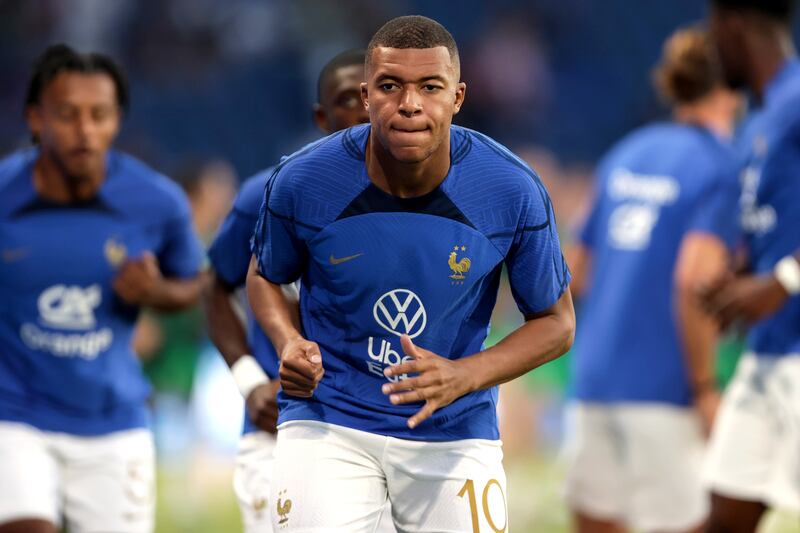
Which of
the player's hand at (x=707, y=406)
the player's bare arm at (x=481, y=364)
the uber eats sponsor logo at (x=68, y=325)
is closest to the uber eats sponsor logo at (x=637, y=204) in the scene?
the player's hand at (x=707, y=406)

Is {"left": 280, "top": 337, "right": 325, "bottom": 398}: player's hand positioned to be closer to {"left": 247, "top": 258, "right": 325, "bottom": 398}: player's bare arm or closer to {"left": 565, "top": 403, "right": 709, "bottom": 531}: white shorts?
{"left": 247, "top": 258, "right": 325, "bottom": 398}: player's bare arm

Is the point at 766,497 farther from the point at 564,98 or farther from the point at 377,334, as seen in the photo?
the point at 564,98

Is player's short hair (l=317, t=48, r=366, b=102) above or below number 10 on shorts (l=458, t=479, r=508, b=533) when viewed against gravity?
above

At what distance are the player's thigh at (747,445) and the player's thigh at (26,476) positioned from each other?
2.93 metres

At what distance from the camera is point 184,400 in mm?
11016

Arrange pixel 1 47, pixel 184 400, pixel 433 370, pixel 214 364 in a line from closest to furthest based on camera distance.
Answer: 1. pixel 433 370
2. pixel 184 400
3. pixel 214 364
4. pixel 1 47

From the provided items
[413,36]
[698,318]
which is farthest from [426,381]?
[698,318]

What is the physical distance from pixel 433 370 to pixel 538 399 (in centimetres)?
877

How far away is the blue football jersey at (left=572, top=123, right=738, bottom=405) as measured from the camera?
22.9 ft

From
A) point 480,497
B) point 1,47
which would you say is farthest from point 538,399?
point 480,497

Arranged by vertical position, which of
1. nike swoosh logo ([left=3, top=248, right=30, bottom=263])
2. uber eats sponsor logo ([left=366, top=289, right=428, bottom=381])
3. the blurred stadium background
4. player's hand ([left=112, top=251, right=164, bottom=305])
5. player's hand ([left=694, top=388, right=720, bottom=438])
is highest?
the blurred stadium background

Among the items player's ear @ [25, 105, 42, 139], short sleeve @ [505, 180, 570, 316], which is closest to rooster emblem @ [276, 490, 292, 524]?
short sleeve @ [505, 180, 570, 316]

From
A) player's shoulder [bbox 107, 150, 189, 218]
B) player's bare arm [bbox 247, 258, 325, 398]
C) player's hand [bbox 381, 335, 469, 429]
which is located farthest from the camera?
player's shoulder [bbox 107, 150, 189, 218]

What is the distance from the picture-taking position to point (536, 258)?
164 inches
